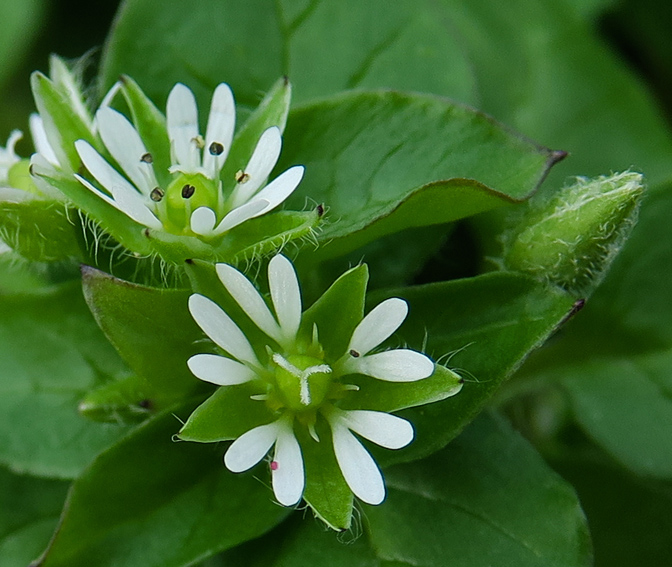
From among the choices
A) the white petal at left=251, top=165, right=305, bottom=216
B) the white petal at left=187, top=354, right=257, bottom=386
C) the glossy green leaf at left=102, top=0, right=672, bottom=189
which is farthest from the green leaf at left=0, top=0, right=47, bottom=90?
the white petal at left=187, top=354, right=257, bottom=386

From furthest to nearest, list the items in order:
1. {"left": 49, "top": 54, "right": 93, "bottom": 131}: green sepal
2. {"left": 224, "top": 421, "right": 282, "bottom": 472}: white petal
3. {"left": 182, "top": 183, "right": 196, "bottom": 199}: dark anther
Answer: {"left": 49, "top": 54, "right": 93, "bottom": 131}: green sepal < {"left": 182, "top": 183, "right": 196, "bottom": 199}: dark anther < {"left": 224, "top": 421, "right": 282, "bottom": 472}: white petal

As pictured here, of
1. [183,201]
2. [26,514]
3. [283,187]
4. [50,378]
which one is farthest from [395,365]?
[26,514]

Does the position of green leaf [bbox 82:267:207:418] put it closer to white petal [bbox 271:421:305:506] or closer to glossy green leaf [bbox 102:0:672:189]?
white petal [bbox 271:421:305:506]

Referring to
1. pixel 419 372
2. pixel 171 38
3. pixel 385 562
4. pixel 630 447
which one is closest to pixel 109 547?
pixel 385 562

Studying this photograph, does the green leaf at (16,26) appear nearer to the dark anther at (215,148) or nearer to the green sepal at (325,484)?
the dark anther at (215,148)

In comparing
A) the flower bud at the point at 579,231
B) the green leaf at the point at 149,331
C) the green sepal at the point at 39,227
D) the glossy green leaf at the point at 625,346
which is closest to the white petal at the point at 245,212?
the green leaf at the point at 149,331

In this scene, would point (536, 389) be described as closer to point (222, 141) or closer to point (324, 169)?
point (324, 169)
